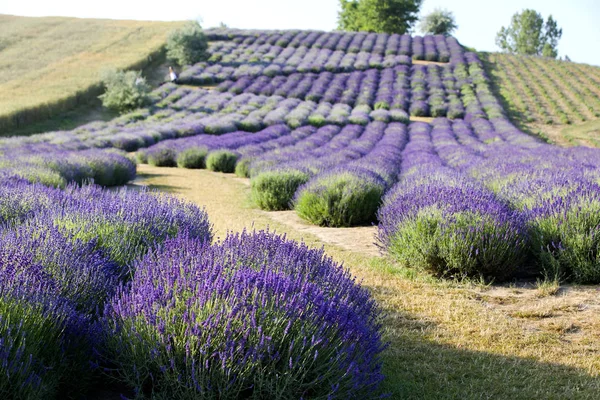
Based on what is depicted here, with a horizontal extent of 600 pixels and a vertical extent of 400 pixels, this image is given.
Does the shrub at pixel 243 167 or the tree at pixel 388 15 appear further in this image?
the tree at pixel 388 15

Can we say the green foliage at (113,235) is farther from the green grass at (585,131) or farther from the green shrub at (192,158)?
the green grass at (585,131)

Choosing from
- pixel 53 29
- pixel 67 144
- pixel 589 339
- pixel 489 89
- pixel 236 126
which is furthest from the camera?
pixel 53 29

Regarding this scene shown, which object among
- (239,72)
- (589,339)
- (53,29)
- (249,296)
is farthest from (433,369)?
(53,29)

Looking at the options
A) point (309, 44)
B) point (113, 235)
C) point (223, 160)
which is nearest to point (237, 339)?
point (113, 235)

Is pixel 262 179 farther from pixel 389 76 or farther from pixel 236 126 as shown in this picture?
pixel 389 76

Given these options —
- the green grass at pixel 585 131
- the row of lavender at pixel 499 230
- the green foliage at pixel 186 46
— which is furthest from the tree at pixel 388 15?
the row of lavender at pixel 499 230

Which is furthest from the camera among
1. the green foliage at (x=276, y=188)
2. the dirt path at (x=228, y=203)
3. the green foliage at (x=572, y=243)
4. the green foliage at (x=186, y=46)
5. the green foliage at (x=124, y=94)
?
the green foliage at (x=186, y=46)

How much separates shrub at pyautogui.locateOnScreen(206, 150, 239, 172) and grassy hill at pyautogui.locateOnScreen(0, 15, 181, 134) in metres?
Result: 12.9

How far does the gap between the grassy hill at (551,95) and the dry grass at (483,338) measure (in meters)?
19.5

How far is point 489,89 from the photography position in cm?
3194

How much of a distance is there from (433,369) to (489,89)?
103 ft

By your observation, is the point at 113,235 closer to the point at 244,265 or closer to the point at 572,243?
the point at 244,265

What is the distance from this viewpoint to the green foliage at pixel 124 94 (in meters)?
26.9

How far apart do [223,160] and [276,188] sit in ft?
18.3
